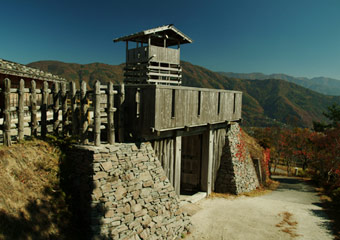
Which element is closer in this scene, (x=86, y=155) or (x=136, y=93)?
(x=86, y=155)

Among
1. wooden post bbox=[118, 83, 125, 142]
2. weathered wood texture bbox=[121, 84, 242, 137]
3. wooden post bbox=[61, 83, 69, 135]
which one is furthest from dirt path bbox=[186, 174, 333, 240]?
wooden post bbox=[61, 83, 69, 135]

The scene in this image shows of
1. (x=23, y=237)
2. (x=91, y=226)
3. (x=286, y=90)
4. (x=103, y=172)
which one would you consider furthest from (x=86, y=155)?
(x=286, y=90)

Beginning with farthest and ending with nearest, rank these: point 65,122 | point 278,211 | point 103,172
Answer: point 278,211 < point 65,122 < point 103,172

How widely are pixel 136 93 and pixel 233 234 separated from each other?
6840mm

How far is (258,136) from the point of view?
129ft

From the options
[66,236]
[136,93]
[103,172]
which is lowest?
[66,236]

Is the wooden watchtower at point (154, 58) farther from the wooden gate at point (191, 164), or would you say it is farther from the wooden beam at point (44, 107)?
the wooden beam at point (44, 107)

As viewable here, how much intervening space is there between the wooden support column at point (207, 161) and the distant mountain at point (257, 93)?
10483cm

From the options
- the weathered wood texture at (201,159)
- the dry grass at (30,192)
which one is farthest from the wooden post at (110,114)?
the weathered wood texture at (201,159)

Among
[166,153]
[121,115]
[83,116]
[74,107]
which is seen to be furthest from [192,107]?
[74,107]

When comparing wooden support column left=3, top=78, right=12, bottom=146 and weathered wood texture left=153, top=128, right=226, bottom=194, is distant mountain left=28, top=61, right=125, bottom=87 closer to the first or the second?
weathered wood texture left=153, top=128, right=226, bottom=194

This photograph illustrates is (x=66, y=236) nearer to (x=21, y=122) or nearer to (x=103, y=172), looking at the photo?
(x=103, y=172)

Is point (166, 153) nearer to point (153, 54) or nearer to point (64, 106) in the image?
point (64, 106)

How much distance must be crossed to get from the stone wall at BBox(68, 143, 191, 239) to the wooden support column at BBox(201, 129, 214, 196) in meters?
4.75
